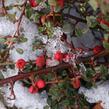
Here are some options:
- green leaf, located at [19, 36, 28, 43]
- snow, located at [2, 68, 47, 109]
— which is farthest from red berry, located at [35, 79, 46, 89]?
green leaf, located at [19, 36, 28, 43]

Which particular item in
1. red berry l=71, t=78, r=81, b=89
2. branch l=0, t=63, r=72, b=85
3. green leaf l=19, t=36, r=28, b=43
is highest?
green leaf l=19, t=36, r=28, b=43

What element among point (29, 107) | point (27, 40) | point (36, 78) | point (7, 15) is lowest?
point (29, 107)

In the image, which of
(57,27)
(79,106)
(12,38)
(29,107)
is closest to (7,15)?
(12,38)

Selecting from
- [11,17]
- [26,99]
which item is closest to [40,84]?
[26,99]

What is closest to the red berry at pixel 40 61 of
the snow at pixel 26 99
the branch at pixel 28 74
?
the branch at pixel 28 74

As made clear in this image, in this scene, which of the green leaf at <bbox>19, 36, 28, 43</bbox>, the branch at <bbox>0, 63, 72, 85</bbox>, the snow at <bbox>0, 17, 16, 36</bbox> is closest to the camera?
the branch at <bbox>0, 63, 72, 85</bbox>

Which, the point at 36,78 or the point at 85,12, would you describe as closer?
the point at 36,78

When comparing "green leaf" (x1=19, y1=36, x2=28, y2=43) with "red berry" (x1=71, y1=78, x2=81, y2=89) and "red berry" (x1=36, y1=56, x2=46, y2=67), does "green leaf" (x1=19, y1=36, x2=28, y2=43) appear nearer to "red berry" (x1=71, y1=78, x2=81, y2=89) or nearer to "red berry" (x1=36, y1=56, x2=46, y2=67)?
"red berry" (x1=36, y1=56, x2=46, y2=67)

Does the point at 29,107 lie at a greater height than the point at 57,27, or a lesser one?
lesser

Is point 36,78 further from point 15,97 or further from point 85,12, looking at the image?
point 85,12
